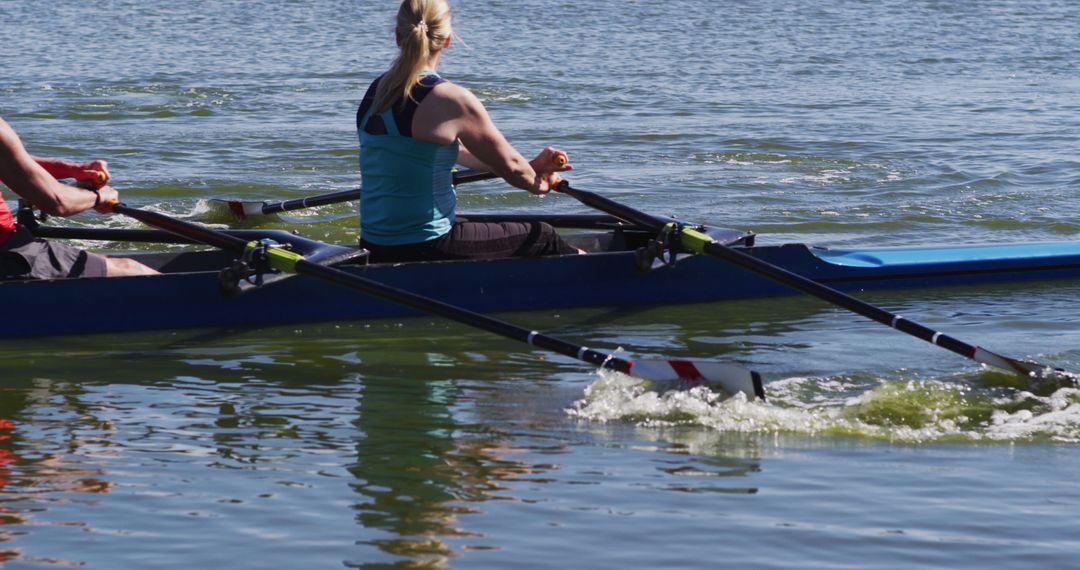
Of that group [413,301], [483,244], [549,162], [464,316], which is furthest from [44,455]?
[549,162]

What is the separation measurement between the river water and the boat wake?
14mm

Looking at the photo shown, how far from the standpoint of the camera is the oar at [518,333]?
20.0 feet

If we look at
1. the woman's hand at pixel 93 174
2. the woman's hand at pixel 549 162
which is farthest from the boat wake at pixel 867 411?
the woman's hand at pixel 93 174

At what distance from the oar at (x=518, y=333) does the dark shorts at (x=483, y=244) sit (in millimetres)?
632

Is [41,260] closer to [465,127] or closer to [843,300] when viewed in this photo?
[465,127]

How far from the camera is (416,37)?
6586 mm

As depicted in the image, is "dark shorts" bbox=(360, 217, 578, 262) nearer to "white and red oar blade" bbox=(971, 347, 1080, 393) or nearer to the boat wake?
the boat wake

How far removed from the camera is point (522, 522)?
4898mm

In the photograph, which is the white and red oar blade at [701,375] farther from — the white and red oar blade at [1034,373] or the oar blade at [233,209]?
the oar blade at [233,209]

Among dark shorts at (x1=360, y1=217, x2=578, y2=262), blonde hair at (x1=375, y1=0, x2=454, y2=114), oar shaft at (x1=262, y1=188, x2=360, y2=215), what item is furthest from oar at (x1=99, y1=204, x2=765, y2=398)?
oar shaft at (x1=262, y1=188, x2=360, y2=215)

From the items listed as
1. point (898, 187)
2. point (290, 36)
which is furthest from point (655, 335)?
point (290, 36)

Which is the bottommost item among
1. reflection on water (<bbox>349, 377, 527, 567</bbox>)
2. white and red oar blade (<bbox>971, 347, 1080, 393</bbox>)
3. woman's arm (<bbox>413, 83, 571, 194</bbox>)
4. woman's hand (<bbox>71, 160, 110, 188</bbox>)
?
reflection on water (<bbox>349, 377, 527, 567</bbox>)

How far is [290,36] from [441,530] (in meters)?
19.4

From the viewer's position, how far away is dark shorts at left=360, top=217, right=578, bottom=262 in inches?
295
